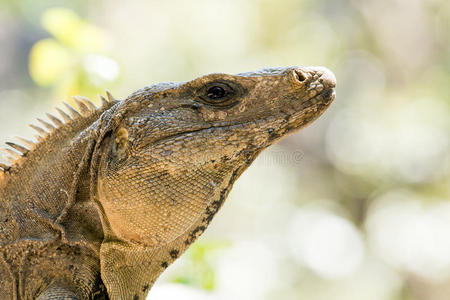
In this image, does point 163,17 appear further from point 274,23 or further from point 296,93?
point 296,93

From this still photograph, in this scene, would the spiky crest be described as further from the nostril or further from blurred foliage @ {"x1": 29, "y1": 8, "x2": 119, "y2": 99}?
blurred foliage @ {"x1": 29, "y1": 8, "x2": 119, "y2": 99}

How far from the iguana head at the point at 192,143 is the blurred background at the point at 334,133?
6.08m

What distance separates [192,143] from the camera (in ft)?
7.68

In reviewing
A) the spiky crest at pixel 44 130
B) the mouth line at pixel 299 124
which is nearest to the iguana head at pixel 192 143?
the mouth line at pixel 299 124

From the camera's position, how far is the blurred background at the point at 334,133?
407 inches

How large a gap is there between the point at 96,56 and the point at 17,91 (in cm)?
1246

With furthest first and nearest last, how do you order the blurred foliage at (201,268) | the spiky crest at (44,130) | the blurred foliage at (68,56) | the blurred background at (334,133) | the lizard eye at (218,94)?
1. the blurred background at (334,133)
2. the blurred foliage at (68,56)
3. the blurred foliage at (201,268)
4. the spiky crest at (44,130)
5. the lizard eye at (218,94)

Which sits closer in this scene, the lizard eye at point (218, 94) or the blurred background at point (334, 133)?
the lizard eye at point (218, 94)

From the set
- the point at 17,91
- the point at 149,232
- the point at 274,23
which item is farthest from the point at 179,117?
the point at 17,91

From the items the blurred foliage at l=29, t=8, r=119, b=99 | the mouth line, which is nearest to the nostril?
the mouth line

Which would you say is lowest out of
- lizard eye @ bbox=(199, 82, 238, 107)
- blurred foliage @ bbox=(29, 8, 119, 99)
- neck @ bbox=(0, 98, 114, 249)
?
neck @ bbox=(0, 98, 114, 249)

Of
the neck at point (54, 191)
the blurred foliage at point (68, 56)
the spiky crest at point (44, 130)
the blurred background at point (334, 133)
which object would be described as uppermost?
the blurred background at point (334, 133)

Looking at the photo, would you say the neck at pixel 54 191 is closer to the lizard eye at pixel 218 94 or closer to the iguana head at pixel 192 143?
the iguana head at pixel 192 143

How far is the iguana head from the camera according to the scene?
91.6 inches
